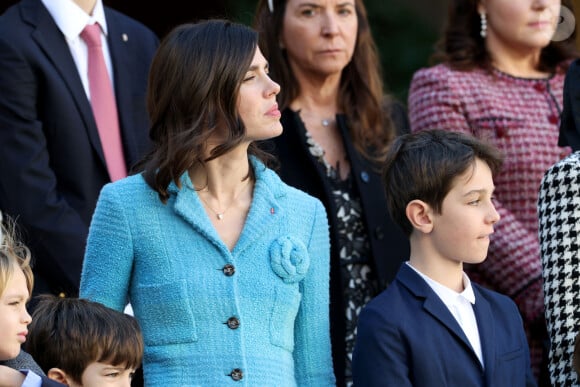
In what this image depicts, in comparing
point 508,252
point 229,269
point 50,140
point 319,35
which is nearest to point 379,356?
point 229,269

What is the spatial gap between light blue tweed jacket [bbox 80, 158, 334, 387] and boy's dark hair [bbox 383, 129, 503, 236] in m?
0.37

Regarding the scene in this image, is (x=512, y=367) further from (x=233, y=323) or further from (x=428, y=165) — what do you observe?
(x=233, y=323)

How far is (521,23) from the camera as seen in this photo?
620cm

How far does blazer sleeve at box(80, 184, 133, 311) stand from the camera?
188 inches

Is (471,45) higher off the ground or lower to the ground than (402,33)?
higher

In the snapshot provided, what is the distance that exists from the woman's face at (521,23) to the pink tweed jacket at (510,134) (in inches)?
5.5

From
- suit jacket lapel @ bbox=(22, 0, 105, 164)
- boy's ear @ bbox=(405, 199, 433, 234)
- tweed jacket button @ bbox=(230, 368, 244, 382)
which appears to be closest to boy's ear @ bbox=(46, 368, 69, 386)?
tweed jacket button @ bbox=(230, 368, 244, 382)

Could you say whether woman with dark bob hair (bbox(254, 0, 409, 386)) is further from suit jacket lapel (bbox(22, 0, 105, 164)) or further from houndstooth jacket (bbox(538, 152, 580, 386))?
houndstooth jacket (bbox(538, 152, 580, 386))

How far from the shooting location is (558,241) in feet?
15.7

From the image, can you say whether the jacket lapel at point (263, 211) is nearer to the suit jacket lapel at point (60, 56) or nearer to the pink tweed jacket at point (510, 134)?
the suit jacket lapel at point (60, 56)

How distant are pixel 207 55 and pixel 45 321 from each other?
1.07 meters

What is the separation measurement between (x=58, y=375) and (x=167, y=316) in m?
0.50

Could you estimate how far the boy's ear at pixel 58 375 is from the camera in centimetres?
436

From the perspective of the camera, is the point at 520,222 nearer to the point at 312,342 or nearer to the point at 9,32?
the point at 312,342
